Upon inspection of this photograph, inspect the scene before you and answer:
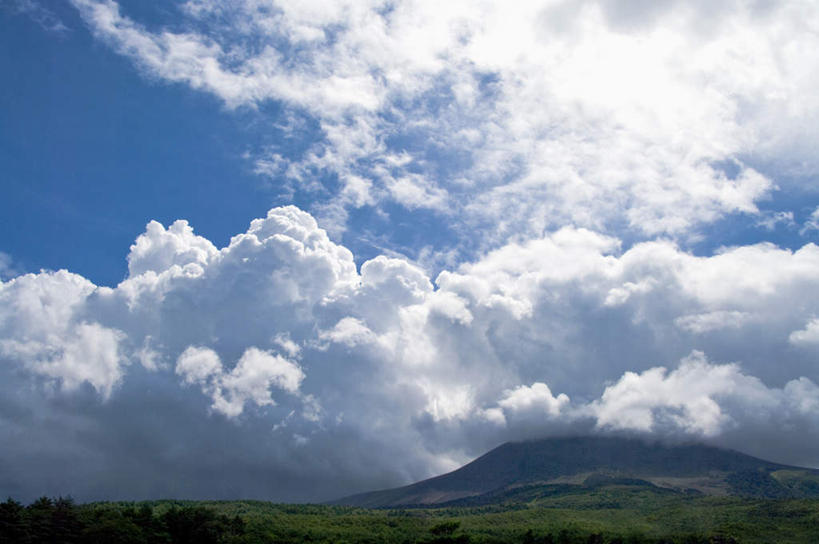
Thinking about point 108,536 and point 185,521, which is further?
point 185,521

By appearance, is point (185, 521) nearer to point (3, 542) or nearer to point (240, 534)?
point (240, 534)

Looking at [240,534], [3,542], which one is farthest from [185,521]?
[3,542]

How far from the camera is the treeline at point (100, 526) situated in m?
145

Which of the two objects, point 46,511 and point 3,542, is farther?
point 46,511

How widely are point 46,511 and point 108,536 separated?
67.3 ft

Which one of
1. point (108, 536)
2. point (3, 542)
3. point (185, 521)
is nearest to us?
point (3, 542)

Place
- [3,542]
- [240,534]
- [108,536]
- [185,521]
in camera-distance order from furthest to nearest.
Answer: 1. [240,534]
2. [185,521]
3. [108,536]
4. [3,542]

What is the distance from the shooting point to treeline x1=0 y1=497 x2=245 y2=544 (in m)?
145

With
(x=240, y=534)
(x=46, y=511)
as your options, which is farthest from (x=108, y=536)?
(x=240, y=534)

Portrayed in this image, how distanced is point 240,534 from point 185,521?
2357 centimetres

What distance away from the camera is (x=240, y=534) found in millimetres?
199500

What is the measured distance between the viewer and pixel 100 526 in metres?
156

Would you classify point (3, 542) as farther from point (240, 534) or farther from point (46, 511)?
point (240, 534)

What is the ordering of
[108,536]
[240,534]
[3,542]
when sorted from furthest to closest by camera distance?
[240,534] → [108,536] → [3,542]
